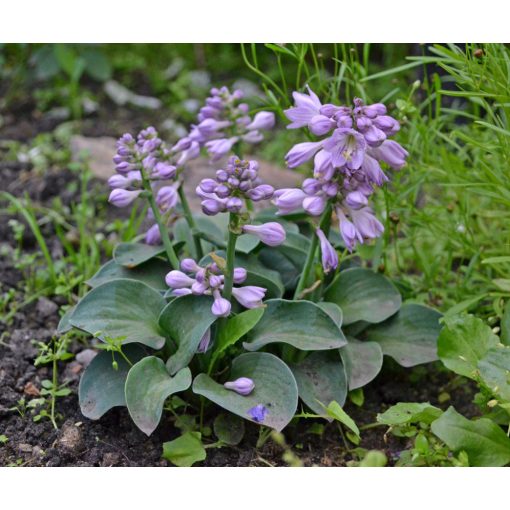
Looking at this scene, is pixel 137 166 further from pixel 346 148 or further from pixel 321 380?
pixel 321 380

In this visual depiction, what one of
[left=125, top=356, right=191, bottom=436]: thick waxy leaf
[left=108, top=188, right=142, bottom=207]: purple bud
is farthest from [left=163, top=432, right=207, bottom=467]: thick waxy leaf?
[left=108, top=188, right=142, bottom=207]: purple bud

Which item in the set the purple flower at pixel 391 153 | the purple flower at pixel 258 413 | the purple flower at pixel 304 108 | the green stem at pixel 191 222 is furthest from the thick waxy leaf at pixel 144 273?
the purple flower at pixel 391 153

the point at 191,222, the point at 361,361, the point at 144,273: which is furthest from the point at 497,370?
the point at 144,273

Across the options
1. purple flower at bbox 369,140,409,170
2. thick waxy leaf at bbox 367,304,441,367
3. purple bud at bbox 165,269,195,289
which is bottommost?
thick waxy leaf at bbox 367,304,441,367

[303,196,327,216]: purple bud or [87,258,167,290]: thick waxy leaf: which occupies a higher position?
[303,196,327,216]: purple bud

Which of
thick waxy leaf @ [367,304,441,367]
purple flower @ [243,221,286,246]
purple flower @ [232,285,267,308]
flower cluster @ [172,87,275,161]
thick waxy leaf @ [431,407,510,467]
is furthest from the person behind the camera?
flower cluster @ [172,87,275,161]

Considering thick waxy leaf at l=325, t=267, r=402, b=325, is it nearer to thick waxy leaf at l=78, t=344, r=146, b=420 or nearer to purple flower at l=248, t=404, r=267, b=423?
purple flower at l=248, t=404, r=267, b=423

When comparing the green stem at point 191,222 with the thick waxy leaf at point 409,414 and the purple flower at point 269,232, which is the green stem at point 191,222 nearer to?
the purple flower at point 269,232
